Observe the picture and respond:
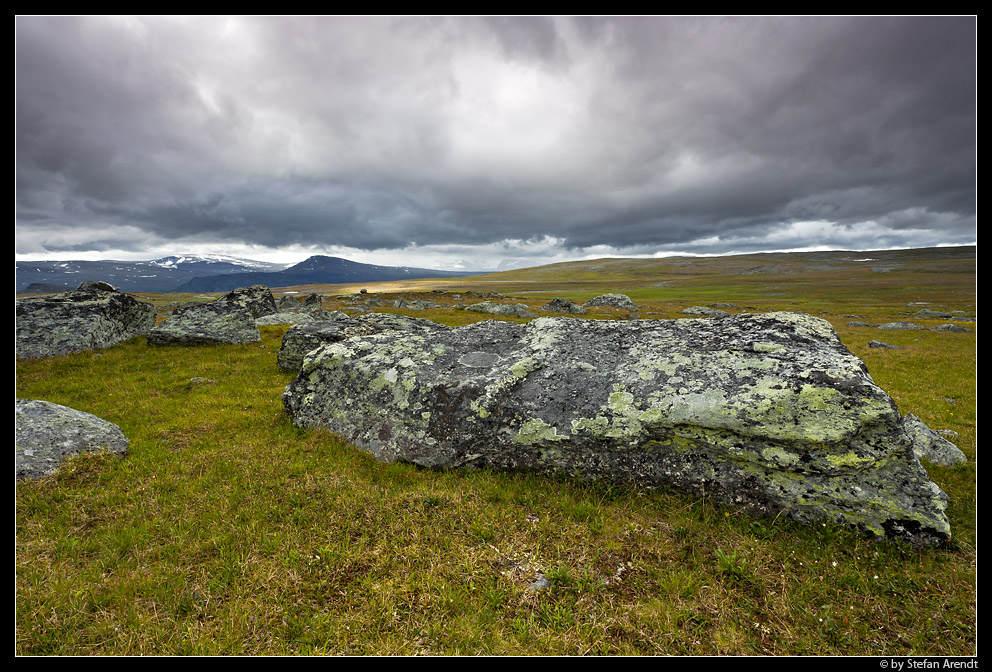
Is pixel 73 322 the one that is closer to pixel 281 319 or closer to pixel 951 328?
pixel 281 319

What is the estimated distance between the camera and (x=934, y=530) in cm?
622

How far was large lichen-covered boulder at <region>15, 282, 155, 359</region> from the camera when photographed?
1912cm

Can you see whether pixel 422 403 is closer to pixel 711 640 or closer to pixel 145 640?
pixel 145 640

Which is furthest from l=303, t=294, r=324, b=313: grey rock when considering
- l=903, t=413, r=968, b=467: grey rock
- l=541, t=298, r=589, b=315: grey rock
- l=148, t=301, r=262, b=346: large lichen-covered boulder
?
l=903, t=413, r=968, b=467: grey rock

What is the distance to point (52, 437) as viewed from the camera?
8.29 metres

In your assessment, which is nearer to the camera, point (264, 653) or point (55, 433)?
point (264, 653)

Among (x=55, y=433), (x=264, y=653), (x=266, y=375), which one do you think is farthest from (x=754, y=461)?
(x=266, y=375)

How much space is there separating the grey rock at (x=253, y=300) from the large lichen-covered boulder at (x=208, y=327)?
0.58 metres

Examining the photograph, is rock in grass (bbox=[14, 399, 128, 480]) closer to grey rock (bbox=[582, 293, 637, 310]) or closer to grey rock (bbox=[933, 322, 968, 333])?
grey rock (bbox=[933, 322, 968, 333])

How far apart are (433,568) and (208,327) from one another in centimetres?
2416

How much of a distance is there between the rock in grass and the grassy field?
424 mm

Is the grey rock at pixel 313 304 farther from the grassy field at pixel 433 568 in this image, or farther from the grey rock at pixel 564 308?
the grassy field at pixel 433 568

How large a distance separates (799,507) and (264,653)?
8379 mm

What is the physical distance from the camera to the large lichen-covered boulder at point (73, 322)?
62.7ft
